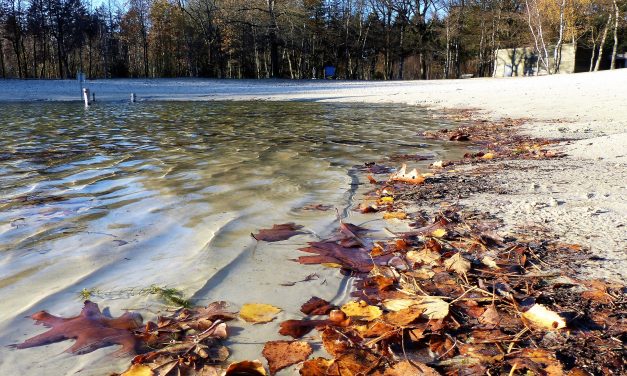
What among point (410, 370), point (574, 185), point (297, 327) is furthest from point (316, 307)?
point (574, 185)

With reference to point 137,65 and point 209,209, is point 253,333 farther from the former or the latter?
point 137,65

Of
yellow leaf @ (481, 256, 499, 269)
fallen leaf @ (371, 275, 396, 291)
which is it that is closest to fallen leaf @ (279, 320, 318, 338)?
fallen leaf @ (371, 275, 396, 291)

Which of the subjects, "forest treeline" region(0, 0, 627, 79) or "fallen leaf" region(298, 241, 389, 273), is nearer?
"fallen leaf" region(298, 241, 389, 273)

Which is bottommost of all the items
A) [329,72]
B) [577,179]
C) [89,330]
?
[89,330]

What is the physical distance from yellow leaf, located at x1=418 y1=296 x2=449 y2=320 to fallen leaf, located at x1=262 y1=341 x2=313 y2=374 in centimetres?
50

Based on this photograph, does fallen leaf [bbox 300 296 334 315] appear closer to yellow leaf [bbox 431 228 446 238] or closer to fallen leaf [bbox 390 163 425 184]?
yellow leaf [bbox 431 228 446 238]

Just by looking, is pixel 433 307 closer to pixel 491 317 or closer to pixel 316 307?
pixel 491 317

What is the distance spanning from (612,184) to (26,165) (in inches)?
240

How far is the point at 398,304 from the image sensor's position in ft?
6.64

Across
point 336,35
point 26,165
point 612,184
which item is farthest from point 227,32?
point 612,184

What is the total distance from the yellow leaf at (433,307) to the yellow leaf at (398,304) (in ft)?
0.13

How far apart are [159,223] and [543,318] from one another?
251cm

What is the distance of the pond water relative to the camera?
219cm

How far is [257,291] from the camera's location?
2303 mm
